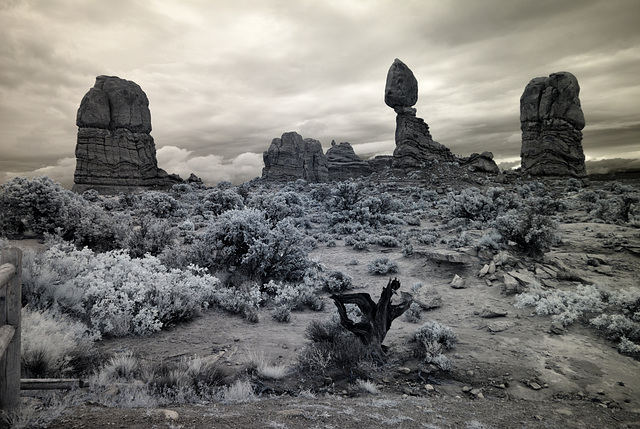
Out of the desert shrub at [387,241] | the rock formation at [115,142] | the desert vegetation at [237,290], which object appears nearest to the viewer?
the desert vegetation at [237,290]

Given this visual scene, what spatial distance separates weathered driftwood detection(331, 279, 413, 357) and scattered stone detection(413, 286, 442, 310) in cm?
271

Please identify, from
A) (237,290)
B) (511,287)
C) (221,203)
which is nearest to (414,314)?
(511,287)

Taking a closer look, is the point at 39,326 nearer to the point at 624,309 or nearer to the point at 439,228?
the point at 624,309

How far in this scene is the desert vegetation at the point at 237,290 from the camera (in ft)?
15.7

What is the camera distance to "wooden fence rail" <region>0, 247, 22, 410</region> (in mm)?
2879

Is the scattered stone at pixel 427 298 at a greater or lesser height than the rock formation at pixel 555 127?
lesser

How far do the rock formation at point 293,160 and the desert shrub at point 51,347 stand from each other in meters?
77.7

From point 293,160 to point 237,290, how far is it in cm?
7912

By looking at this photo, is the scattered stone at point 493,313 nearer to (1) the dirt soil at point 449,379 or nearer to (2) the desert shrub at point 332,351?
(1) the dirt soil at point 449,379

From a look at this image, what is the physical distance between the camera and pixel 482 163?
47125mm

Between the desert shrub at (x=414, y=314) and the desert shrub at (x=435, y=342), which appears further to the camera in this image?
the desert shrub at (x=414, y=314)

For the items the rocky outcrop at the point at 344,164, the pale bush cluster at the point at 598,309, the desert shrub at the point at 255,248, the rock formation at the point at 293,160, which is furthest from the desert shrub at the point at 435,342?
the rocky outcrop at the point at 344,164

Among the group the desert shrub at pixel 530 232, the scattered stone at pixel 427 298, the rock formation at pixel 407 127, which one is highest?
the rock formation at pixel 407 127

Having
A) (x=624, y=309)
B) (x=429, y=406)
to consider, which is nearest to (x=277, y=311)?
(x=429, y=406)
